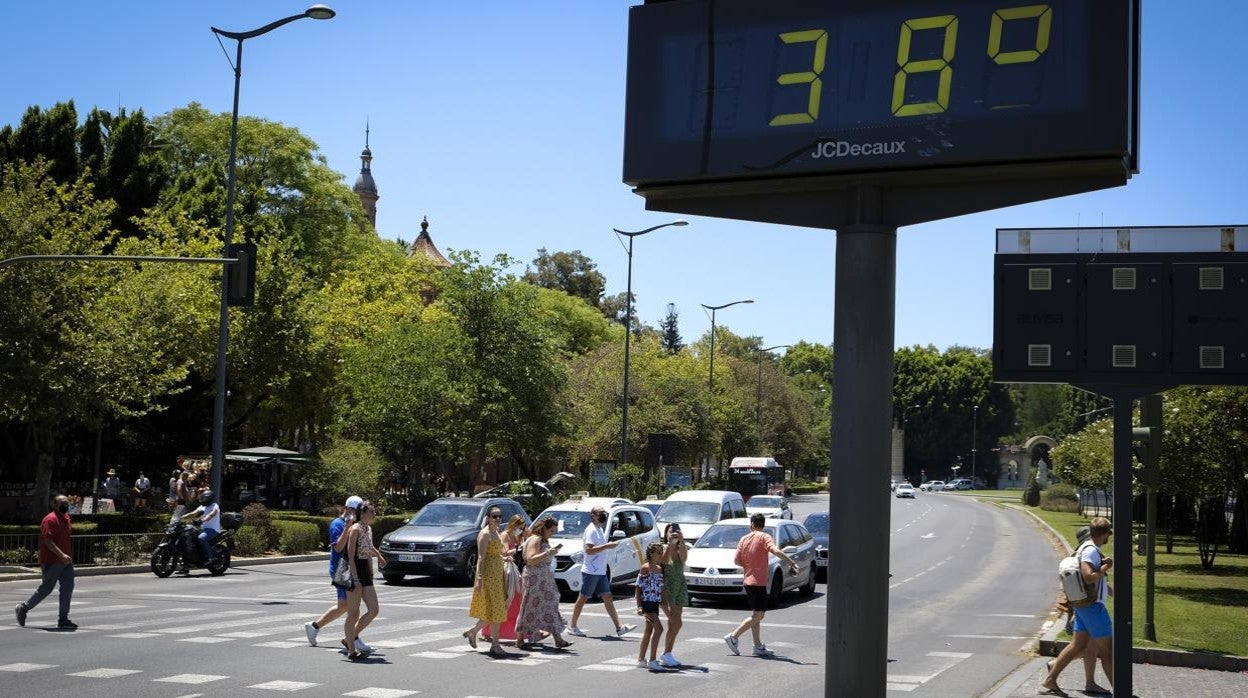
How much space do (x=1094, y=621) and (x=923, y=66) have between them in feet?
28.6

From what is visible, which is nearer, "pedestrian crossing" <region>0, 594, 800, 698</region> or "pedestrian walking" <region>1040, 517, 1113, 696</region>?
"pedestrian crossing" <region>0, 594, 800, 698</region>

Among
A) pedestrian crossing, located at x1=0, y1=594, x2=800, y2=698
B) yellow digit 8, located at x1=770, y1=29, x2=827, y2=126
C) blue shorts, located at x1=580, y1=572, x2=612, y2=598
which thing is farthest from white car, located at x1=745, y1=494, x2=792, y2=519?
yellow digit 8, located at x1=770, y1=29, x2=827, y2=126

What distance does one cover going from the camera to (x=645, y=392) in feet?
228

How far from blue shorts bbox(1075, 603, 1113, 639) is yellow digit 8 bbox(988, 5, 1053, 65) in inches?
338

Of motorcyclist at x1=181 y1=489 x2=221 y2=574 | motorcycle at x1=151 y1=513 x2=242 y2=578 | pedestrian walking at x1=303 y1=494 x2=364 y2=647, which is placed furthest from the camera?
motorcyclist at x1=181 y1=489 x2=221 y2=574

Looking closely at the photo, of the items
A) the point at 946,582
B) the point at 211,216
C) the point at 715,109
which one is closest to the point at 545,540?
the point at 715,109

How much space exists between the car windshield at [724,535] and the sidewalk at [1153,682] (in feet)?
26.9

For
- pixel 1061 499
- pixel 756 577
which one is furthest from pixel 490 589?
pixel 1061 499

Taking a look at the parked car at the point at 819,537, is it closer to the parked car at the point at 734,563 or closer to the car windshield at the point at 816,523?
the car windshield at the point at 816,523

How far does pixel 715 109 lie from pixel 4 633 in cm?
1279

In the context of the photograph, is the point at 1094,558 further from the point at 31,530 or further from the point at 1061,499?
the point at 1061,499

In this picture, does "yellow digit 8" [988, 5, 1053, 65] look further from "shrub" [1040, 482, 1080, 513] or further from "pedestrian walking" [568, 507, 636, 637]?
"shrub" [1040, 482, 1080, 513]

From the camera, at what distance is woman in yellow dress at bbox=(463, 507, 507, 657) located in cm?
1572

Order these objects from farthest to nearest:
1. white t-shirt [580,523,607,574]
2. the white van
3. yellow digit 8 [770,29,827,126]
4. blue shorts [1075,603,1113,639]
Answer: the white van → white t-shirt [580,523,607,574] → blue shorts [1075,603,1113,639] → yellow digit 8 [770,29,827,126]
